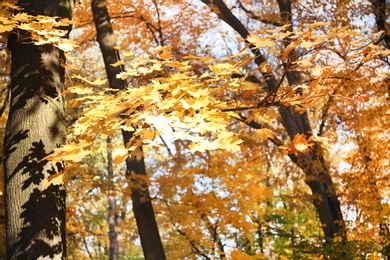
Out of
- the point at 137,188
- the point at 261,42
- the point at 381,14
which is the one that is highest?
the point at 381,14

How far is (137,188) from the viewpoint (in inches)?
262

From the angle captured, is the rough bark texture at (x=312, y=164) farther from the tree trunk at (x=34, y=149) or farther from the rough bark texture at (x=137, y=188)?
the tree trunk at (x=34, y=149)

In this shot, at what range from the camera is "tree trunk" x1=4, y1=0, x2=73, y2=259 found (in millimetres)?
3184

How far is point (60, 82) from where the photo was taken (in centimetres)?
381

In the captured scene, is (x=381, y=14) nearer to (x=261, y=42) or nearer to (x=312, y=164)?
(x=312, y=164)

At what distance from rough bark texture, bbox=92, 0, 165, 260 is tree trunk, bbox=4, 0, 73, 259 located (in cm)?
267

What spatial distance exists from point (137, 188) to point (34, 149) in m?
3.42

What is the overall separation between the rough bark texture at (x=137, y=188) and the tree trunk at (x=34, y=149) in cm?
267

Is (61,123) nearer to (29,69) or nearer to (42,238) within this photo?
(29,69)

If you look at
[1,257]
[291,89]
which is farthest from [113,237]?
[291,89]

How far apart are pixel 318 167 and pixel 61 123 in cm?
661

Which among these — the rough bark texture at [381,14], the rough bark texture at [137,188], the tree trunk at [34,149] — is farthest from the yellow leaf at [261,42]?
the rough bark texture at [381,14]

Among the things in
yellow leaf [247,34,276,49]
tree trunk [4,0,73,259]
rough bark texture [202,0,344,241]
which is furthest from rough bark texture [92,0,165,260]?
yellow leaf [247,34,276,49]

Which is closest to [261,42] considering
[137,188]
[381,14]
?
[137,188]
